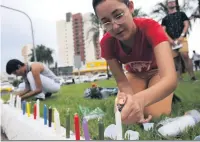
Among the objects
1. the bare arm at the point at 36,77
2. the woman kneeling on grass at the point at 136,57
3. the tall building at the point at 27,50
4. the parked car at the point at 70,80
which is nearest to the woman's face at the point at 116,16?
the woman kneeling on grass at the point at 136,57

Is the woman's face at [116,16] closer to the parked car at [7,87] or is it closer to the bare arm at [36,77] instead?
the bare arm at [36,77]

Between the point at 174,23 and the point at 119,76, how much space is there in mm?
217

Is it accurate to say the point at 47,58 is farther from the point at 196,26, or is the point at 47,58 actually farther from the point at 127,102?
the point at 127,102

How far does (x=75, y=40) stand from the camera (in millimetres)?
1053

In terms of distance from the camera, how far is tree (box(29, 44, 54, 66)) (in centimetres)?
115

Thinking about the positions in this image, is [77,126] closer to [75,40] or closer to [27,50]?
[75,40]

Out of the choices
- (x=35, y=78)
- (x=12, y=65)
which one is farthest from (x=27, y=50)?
(x=35, y=78)

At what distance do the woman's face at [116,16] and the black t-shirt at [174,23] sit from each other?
19cm

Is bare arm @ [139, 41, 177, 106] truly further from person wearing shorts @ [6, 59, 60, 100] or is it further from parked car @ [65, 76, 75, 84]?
person wearing shorts @ [6, 59, 60, 100]

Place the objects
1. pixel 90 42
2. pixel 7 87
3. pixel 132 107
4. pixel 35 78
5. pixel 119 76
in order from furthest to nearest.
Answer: pixel 35 78 → pixel 7 87 → pixel 90 42 → pixel 119 76 → pixel 132 107

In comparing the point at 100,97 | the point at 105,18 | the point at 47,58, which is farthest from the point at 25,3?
the point at 105,18

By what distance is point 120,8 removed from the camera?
0.65 m

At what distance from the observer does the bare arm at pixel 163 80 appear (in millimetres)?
527

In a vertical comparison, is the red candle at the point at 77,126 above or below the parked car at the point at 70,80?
below
